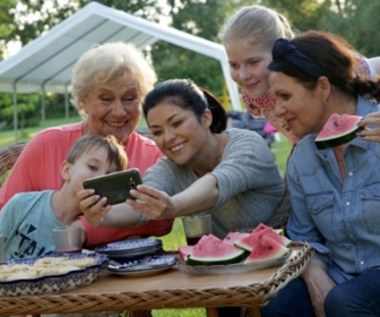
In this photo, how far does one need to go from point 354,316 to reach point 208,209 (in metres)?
0.67

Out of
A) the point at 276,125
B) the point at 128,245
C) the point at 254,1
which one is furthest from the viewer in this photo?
the point at 254,1

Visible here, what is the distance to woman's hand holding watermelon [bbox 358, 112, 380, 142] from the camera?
2.44 m

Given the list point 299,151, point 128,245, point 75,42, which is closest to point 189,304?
point 128,245

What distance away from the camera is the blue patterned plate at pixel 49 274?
2.14 meters

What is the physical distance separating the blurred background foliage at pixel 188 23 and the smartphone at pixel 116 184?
91.5 feet

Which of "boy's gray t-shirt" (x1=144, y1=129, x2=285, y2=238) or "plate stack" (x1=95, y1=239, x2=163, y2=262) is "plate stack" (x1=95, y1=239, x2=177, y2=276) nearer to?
"plate stack" (x1=95, y1=239, x2=163, y2=262)

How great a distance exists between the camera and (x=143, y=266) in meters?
2.40

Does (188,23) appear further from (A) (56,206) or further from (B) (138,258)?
(B) (138,258)

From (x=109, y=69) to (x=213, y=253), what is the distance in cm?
132

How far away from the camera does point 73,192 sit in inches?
118

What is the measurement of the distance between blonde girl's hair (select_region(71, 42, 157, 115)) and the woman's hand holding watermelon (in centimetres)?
123

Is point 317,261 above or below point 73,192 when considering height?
below

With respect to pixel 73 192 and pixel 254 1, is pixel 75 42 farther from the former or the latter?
pixel 254 1

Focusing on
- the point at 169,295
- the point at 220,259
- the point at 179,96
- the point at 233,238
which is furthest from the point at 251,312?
the point at 179,96
